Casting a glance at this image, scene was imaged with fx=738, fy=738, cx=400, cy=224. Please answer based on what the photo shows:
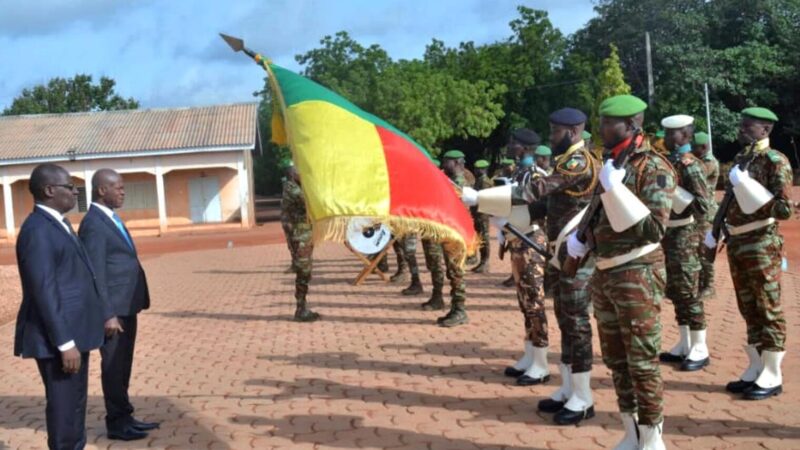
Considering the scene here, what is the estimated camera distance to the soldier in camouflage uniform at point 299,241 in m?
9.41

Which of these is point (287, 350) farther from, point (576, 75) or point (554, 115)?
point (576, 75)

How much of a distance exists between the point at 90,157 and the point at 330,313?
23986 millimetres

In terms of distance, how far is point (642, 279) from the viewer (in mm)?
4172

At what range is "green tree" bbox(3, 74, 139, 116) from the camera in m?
59.4

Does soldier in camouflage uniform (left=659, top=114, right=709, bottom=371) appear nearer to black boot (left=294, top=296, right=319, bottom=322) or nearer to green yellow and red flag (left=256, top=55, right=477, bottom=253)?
green yellow and red flag (left=256, top=55, right=477, bottom=253)

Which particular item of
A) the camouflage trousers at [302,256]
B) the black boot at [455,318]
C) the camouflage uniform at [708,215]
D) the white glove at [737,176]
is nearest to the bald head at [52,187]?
the white glove at [737,176]

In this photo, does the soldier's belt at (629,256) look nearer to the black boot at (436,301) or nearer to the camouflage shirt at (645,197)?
the camouflage shirt at (645,197)

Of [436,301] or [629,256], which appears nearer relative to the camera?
[629,256]

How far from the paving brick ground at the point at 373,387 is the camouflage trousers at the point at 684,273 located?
19.2 inches

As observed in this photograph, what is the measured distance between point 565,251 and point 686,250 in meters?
1.80

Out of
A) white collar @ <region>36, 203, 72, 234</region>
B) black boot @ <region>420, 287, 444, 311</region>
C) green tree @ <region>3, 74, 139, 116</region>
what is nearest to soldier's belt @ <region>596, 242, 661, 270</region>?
white collar @ <region>36, 203, 72, 234</region>

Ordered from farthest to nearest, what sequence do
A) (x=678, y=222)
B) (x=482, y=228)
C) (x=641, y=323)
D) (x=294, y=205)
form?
(x=482, y=228) → (x=294, y=205) → (x=678, y=222) → (x=641, y=323)

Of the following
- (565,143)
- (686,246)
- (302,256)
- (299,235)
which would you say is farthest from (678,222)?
(299,235)

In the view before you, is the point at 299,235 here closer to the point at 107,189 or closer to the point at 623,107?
the point at 107,189
